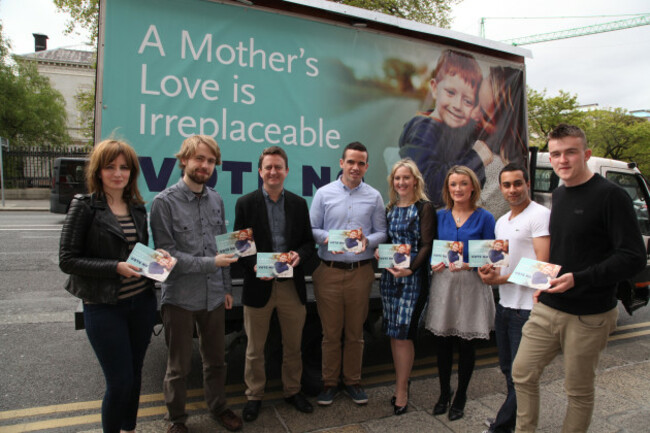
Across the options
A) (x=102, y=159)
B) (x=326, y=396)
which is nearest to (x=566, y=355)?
(x=326, y=396)

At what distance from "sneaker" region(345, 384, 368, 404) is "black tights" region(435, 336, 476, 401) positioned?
1.90 ft

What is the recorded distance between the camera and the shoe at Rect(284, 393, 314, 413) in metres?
3.05

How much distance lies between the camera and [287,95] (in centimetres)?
335

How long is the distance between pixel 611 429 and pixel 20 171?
25407 millimetres

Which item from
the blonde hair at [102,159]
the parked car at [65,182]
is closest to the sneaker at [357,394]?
the blonde hair at [102,159]

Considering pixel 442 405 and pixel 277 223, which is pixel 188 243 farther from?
pixel 442 405

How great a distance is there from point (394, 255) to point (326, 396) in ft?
3.93

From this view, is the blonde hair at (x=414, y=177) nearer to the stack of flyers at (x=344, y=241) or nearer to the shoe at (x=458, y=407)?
the stack of flyers at (x=344, y=241)

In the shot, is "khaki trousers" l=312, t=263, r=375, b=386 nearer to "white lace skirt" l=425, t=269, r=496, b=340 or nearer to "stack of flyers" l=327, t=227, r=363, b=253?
"stack of flyers" l=327, t=227, r=363, b=253

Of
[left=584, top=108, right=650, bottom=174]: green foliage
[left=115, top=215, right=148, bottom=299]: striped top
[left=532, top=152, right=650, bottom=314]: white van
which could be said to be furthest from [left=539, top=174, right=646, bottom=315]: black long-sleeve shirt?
[left=584, top=108, right=650, bottom=174]: green foliage

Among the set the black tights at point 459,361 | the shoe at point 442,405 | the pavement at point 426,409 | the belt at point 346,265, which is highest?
the belt at point 346,265

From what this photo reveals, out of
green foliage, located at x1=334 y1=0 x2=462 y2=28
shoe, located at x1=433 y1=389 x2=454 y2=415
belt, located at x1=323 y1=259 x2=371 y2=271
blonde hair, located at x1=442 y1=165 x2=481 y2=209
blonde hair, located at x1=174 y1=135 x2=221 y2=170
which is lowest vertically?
shoe, located at x1=433 y1=389 x2=454 y2=415

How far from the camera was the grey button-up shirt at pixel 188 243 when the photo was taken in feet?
8.28

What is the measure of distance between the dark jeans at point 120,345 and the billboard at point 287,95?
96 centimetres
